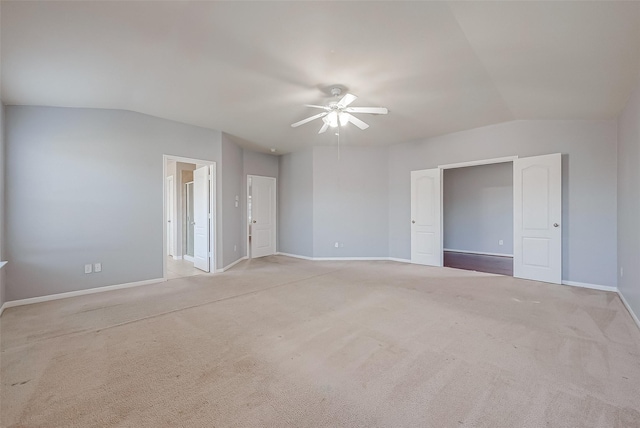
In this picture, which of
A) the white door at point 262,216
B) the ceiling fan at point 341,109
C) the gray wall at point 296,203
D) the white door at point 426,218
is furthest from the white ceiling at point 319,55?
the white door at point 262,216

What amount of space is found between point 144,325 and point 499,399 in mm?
3110

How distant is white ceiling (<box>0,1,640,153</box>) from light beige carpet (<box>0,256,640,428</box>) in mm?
2542

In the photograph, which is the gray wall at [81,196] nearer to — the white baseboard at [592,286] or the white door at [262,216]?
the white door at [262,216]

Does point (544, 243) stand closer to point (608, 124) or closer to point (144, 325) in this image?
point (608, 124)

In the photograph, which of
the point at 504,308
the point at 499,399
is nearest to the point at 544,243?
the point at 504,308

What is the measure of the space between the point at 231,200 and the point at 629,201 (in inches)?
238

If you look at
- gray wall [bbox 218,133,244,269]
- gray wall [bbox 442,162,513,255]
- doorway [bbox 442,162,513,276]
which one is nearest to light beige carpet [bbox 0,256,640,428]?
gray wall [bbox 218,133,244,269]

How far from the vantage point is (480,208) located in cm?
761

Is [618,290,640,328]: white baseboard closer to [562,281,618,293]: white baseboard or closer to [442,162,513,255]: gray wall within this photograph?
[562,281,618,293]: white baseboard

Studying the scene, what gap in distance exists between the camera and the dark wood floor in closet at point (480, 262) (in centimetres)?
551

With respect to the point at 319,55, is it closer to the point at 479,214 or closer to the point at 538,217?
the point at 538,217

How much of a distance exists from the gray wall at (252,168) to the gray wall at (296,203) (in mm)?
221

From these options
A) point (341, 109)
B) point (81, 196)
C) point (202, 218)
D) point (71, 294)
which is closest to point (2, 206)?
point (81, 196)

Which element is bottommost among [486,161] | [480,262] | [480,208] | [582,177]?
[480,262]
